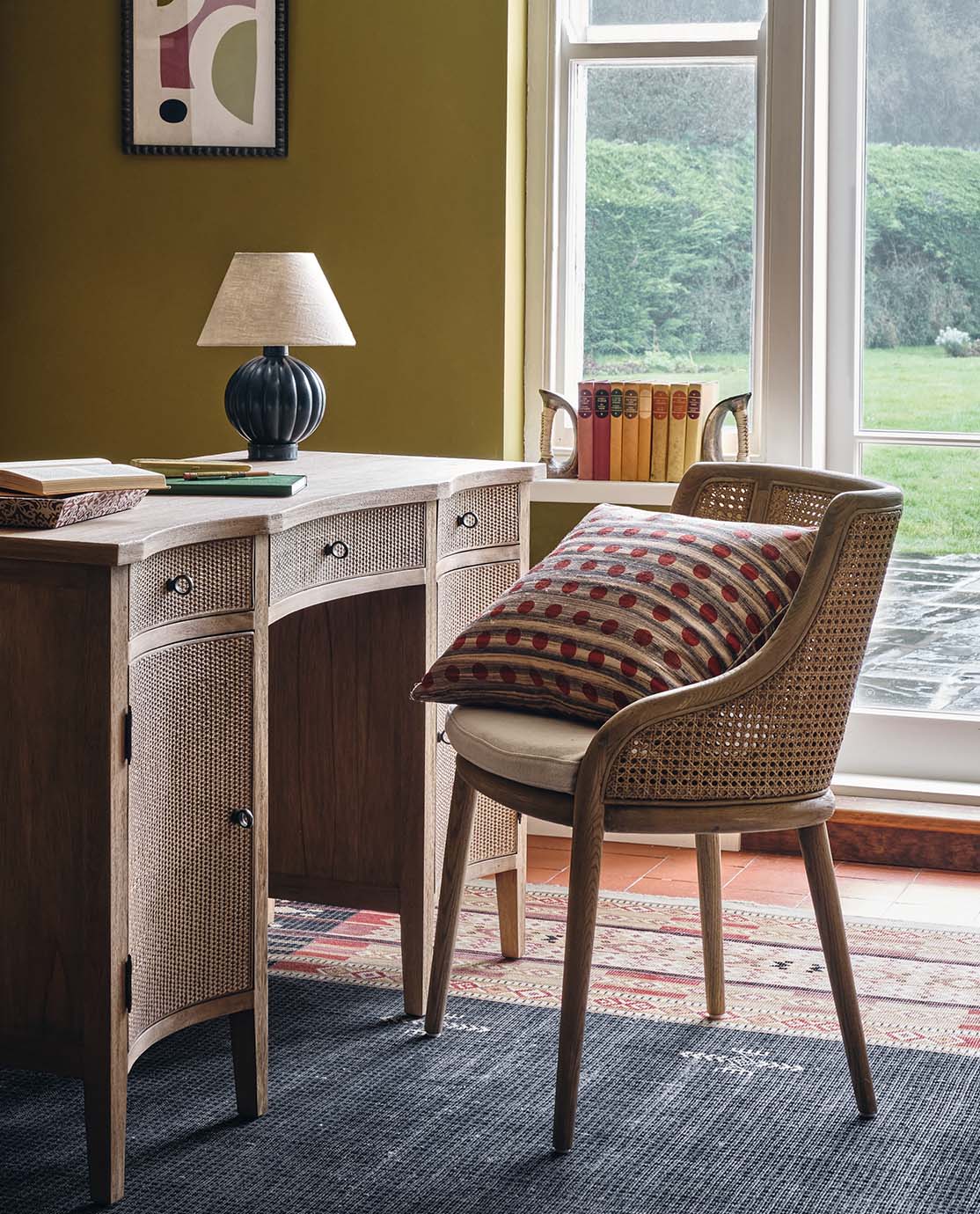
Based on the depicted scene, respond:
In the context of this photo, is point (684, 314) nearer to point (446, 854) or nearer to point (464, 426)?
point (464, 426)

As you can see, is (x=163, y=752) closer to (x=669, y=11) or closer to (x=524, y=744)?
(x=524, y=744)

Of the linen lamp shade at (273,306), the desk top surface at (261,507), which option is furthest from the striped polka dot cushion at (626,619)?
the linen lamp shade at (273,306)

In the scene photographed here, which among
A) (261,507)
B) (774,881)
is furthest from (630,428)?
(261,507)

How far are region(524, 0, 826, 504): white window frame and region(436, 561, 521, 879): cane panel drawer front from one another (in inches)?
36.0

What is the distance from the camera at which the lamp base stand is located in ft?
10.0

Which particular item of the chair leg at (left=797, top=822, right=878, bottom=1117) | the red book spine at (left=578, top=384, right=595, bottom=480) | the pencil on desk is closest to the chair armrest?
the chair leg at (left=797, top=822, right=878, bottom=1117)

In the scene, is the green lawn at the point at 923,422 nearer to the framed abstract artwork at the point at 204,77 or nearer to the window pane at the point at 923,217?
the window pane at the point at 923,217

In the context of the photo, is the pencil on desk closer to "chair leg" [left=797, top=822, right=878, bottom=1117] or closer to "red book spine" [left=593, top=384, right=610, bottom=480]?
"chair leg" [left=797, top=822, right=878, bottom=1117]

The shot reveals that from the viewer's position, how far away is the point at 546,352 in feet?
13.0

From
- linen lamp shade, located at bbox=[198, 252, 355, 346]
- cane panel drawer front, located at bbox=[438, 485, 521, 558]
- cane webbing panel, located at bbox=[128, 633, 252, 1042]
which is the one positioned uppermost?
linen lamp shade, located at bbox=[198, 252, 355, 346]

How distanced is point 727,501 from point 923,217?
141 centimetres

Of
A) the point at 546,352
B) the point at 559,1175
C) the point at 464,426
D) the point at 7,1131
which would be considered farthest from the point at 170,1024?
the point at 546,352

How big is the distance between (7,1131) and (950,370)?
104 inches

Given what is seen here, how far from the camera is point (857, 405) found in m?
3.91
